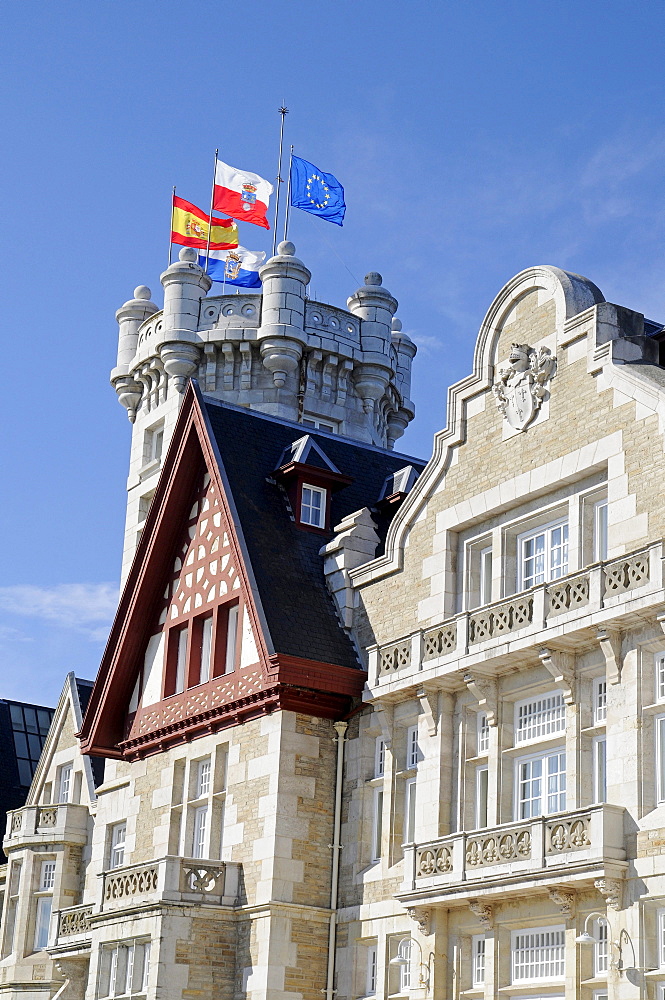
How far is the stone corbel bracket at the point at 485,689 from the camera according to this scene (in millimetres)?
24578

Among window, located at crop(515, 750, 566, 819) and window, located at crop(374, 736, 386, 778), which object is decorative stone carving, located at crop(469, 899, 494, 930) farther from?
window, located at crop(374, 736, 386, 778)

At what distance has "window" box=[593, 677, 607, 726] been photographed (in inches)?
891

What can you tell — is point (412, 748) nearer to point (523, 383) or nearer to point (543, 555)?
point (543, 555)

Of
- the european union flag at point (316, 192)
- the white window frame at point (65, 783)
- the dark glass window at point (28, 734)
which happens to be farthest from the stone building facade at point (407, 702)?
the european union flag at point (316, 192)

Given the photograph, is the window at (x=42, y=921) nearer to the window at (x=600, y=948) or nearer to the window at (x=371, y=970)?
the window at (x=371, y=970)

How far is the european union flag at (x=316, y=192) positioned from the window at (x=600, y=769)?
30.9m

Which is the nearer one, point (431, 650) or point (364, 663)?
point (431, 650)

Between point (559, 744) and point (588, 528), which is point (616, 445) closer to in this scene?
point (588, 528)

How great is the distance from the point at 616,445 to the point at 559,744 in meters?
4.72

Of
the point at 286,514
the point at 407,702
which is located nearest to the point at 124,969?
the point at 407,702

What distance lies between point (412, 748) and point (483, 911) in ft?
13.5

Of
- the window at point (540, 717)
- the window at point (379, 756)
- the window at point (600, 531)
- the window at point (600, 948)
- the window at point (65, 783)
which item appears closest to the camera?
the window at point (600, 948)

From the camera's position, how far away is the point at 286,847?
26203 millimetres

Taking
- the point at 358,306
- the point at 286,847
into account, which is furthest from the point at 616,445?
the point at 358,306
